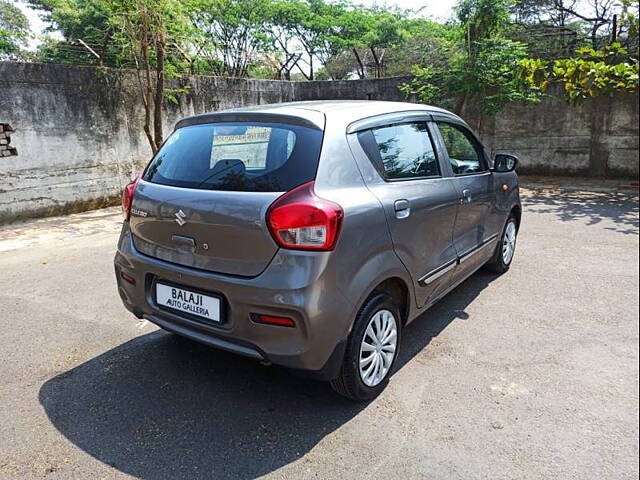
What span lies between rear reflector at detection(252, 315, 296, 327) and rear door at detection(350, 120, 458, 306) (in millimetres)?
751

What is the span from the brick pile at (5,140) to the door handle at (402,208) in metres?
6.72

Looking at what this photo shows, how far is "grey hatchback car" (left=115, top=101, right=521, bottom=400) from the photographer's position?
6.71ft

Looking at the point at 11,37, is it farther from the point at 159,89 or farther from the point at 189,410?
the point at 189,410

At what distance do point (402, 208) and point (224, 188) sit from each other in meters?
0.97

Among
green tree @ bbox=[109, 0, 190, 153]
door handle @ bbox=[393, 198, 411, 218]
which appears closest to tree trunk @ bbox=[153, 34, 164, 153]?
green tree @ bbox=[109, 0, 190, 153]

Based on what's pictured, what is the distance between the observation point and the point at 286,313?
2010mm

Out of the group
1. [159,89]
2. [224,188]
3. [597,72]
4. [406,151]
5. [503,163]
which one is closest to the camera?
[224,188]

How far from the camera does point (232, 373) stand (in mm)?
2689

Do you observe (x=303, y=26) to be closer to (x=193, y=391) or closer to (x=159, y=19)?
(x=159, y=19)

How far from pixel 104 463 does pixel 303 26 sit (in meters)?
22.2

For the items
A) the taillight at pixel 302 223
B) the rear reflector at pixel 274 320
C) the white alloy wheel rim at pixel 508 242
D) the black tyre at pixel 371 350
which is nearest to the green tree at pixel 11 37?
the taillight at pixel 302 223

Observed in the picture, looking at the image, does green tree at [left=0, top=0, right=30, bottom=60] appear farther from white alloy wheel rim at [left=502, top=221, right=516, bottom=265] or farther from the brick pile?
white alloy wheel rim at [left=502, top=221, right=516, bottom=265]

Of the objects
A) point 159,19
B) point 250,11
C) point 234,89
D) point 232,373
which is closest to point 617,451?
point 232,373

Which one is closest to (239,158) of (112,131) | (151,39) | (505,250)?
(505,250)
